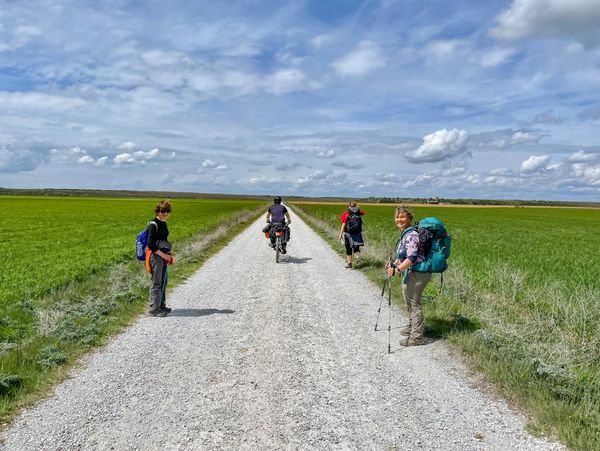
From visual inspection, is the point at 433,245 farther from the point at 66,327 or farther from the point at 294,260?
the point at 294,260

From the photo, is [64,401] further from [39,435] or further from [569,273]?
[569,273]

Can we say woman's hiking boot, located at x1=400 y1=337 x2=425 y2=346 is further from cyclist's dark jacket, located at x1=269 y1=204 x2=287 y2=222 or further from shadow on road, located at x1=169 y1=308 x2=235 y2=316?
cyclist's dark jacket, located at x1=269 y1=204 x2=287 y2=222

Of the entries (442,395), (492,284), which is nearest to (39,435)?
(442,395)

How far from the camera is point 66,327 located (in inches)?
285

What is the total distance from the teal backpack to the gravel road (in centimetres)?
135

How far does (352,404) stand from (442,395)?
1.16m

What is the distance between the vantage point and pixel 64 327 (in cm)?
724

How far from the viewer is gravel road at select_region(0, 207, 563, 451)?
3.94m

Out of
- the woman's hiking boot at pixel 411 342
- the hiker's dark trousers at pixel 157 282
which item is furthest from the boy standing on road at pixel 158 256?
the woman's hiking boot at pixel 411 342

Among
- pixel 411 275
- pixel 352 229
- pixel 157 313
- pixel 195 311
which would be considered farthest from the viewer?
pixel 352 229

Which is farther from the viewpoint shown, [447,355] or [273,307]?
[273,307]

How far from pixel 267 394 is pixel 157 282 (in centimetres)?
443

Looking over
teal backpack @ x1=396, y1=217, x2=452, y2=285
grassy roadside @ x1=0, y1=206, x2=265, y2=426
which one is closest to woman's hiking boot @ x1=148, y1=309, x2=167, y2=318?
grassy roadside @ x1=0, y1=206, x2=265, y2=426

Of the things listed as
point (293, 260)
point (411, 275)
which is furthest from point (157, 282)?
point (293, 260)
